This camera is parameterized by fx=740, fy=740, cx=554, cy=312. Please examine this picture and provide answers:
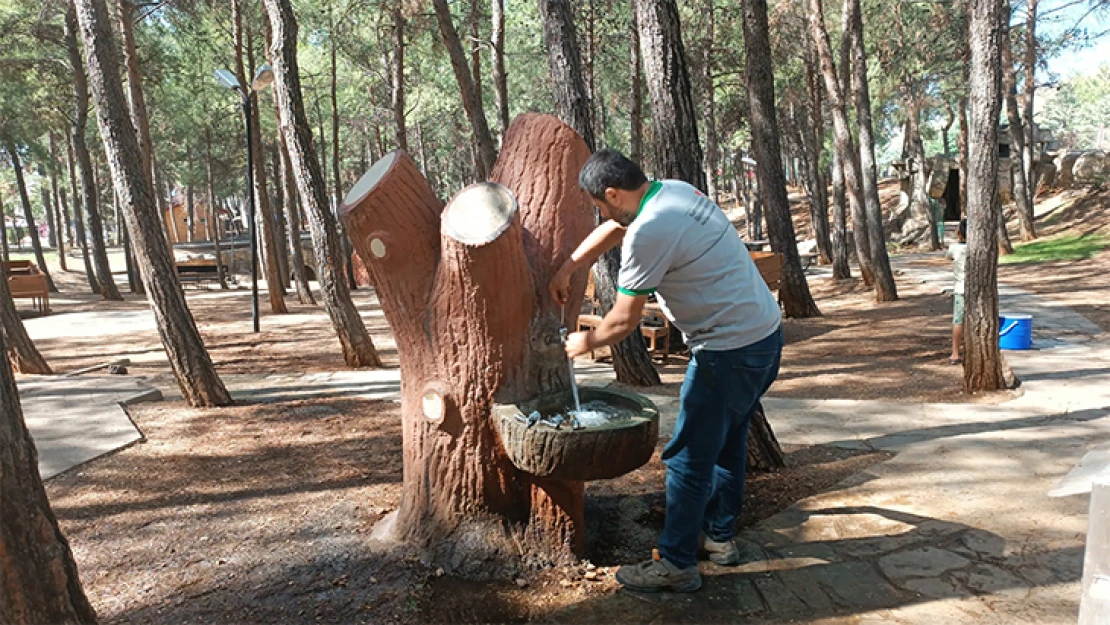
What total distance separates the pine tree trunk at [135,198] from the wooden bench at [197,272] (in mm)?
16760

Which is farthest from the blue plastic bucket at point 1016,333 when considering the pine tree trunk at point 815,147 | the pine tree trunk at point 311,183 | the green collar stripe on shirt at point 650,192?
the pine tree trunk at point 815,147

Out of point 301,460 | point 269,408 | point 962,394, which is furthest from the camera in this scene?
point 269,408

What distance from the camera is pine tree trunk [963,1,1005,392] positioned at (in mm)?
5441

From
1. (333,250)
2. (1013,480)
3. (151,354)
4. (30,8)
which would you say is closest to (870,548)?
(1013,480)

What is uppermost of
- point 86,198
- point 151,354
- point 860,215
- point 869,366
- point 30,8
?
point 30,8

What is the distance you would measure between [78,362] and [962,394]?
33.4 ft

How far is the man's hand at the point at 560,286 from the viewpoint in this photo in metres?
3.21

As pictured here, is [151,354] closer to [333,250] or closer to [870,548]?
[333,250]

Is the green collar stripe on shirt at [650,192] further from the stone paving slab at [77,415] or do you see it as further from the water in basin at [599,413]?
the stone paving slab at [77,415]

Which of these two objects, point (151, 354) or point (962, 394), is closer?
point (962, 394)

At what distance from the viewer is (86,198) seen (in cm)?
1861

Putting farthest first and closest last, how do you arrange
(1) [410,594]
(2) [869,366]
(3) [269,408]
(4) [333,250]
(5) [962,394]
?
(4) [333,250], (2) [869,366], (3) [269,408], (5) [962,394], (1) [410,594]

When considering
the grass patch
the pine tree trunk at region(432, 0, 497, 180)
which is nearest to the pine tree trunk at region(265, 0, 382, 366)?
the pine tree trunk at region(432, 0, 497, 180)

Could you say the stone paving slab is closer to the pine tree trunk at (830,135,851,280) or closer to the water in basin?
the water in basin
